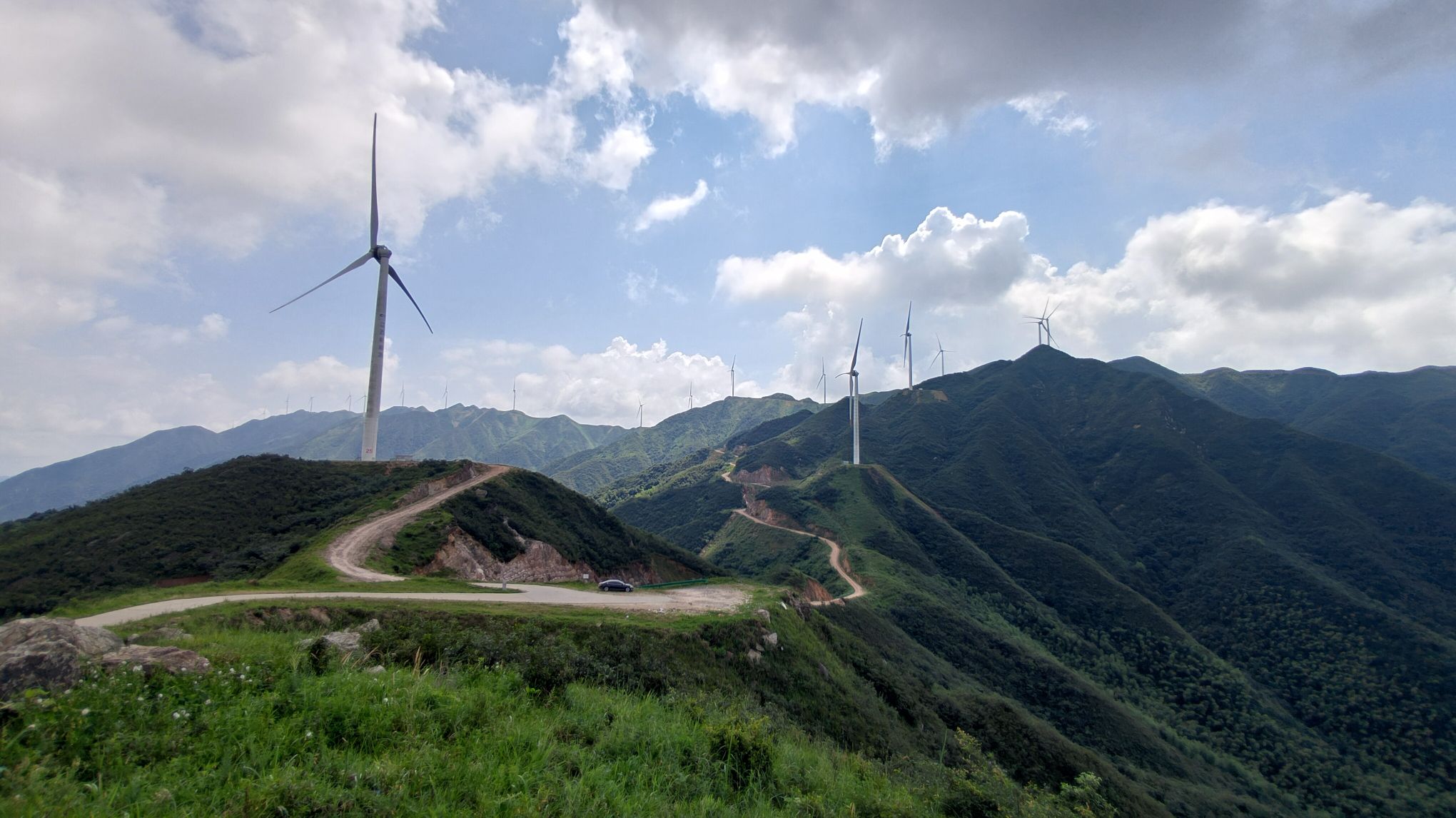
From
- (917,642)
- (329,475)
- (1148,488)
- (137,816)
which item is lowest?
(917,642)

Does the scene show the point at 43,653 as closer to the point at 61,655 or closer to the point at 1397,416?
the point at 61,655

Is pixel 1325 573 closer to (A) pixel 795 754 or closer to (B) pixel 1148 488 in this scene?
(B) pixel 1148 488

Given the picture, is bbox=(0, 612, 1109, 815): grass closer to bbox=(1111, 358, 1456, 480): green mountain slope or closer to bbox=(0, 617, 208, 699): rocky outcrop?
bbox=(0, 617, 208, 699): rocky outcrop

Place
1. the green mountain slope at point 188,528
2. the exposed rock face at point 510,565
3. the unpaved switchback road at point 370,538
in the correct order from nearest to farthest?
the unpaved switchback road at point 370,538
the green mountain slope at point 188,528
the exposed rock face at point 510,565

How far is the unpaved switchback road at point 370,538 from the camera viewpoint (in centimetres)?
3284

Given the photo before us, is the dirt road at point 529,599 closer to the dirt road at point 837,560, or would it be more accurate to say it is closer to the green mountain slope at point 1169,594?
the green mountain slope at point 1169,594

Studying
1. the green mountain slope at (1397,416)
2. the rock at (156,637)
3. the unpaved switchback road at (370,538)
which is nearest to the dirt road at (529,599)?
the unpaved switchback road at (370,538)

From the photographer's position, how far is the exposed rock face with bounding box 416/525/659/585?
40781 millimetres

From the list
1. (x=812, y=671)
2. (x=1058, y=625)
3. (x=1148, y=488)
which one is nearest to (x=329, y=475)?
(x=812, y=671)

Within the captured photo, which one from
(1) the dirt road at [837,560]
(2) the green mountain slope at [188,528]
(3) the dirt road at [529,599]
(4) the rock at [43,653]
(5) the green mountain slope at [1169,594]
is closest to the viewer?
(4) the rock at [43,653]

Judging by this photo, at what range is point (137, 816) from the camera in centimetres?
531

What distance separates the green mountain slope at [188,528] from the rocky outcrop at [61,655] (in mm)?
31131

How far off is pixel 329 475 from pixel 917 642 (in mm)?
60261

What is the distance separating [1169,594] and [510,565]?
10545 centimetres
